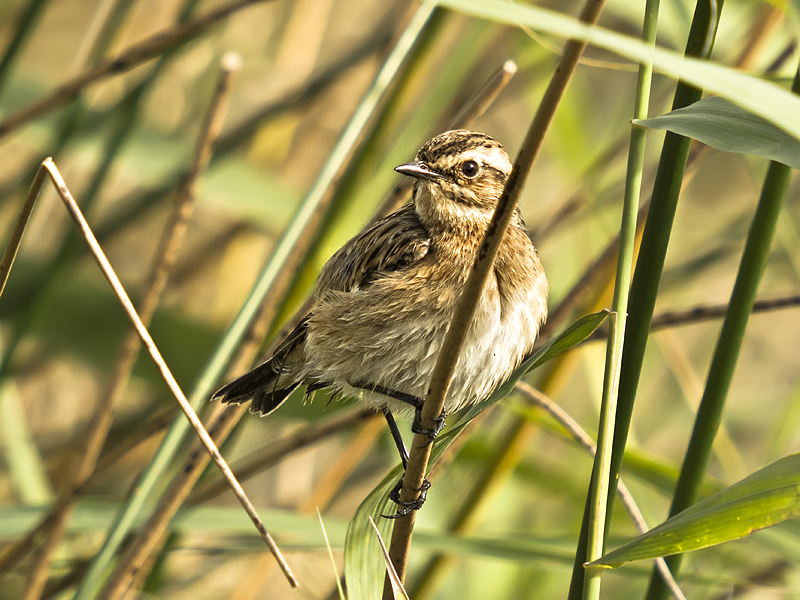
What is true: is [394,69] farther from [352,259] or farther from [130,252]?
[130,252]

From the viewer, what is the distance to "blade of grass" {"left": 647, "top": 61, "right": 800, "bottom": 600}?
4.02 feet

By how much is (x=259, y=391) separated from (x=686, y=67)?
5.10 feet

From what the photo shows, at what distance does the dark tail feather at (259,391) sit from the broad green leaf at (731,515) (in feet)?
3.95

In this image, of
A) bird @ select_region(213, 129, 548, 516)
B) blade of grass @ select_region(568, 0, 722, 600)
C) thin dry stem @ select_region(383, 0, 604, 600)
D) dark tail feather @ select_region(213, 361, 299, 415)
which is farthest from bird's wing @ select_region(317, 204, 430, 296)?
→ blade of grass @ select_region(568, 0, 722, 600)

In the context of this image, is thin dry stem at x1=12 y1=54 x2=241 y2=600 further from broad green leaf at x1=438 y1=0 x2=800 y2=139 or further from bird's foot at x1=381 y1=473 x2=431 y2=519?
broad green leaf at x1=438 y1=0 x2=800 y2=139

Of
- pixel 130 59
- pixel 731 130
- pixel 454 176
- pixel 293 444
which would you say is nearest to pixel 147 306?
pixel 293 444

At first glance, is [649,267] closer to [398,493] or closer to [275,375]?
[398,493]

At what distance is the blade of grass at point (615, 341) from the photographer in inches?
39.4

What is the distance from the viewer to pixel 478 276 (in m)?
1.05

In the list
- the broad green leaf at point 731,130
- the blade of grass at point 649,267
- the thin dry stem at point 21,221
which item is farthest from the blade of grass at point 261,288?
the broad green leaf at point 731,130

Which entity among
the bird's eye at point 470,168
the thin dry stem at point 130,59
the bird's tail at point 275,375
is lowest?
the bird's tail at point 275,375

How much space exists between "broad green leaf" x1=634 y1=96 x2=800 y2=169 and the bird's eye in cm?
100

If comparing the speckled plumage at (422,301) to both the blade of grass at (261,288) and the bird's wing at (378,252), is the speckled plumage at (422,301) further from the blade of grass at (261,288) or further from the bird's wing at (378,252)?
the blade of grass at (261,288)

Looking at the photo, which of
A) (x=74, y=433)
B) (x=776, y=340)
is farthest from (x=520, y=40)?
(x=776, y=340)
